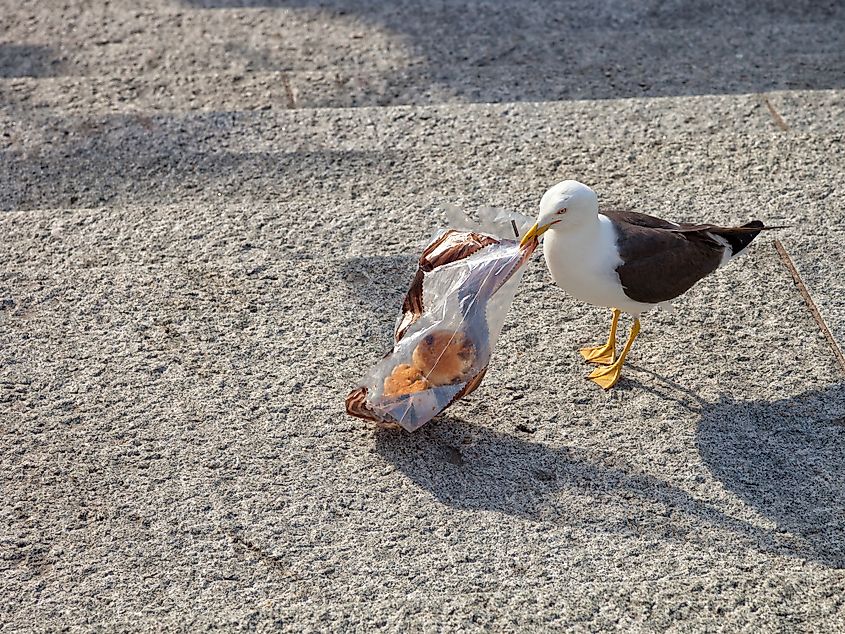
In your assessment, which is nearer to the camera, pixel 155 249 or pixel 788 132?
pixel 155 249

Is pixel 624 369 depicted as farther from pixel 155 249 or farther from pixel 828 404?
pixel 155 249

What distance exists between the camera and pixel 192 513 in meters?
3.19

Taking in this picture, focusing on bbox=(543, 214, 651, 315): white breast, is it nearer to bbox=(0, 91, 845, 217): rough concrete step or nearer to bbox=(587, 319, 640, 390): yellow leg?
bbox=(587, 319, 640, 390): yellow leg

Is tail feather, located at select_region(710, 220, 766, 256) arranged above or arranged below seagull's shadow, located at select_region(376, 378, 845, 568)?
above

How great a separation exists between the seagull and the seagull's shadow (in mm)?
422

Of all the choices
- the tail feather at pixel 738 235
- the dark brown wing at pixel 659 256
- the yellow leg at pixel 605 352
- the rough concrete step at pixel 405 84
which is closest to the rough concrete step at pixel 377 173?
the rough concrete step at pixel 405 84

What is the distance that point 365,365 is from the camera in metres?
3.79

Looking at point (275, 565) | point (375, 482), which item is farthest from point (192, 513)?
point (375, 482)

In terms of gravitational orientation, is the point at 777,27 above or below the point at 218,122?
below

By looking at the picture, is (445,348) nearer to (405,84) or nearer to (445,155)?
(445,155)

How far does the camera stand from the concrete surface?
2986 millimetres

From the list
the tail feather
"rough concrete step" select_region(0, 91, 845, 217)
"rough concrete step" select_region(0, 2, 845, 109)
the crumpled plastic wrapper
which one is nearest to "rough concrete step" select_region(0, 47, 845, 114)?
"rough concrete step" select_region(0, 2, 845, 109)

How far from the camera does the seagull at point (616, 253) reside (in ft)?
11.5

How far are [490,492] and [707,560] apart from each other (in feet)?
2.14
